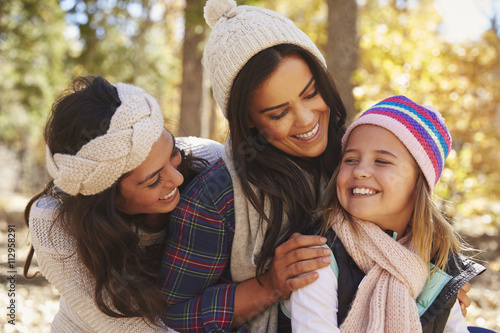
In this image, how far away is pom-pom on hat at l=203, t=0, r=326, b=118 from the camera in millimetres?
2131

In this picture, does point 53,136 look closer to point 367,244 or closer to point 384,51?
point 367,244

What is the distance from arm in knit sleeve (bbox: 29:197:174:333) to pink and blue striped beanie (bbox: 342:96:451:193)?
52.8 inches

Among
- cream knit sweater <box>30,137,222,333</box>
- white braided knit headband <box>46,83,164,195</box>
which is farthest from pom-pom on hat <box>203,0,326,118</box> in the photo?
cream knit sweater <box>30,137,222,333</box>

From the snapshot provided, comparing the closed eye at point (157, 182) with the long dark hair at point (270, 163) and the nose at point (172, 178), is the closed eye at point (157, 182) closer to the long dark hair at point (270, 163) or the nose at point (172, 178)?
the nose at point (172, 178)

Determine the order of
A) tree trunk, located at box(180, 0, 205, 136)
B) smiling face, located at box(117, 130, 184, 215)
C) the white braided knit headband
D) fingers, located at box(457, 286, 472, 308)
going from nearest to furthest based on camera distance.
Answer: the white braided knit headband < smiling face, located at box(117, 130, 184, 215) < fingers, located at box(457, 286, 472, 308) < tree trunk, located at box(180, 0, 205, 136)

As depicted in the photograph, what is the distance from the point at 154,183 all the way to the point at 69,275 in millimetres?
590

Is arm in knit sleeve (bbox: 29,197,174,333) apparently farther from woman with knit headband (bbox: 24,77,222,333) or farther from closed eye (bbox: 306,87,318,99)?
closed eye (bbox: 306,87,318,99)

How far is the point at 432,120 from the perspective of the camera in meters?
2.07

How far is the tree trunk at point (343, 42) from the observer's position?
491 cm

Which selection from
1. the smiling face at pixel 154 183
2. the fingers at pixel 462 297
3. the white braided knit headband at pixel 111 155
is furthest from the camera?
the fingers at pixel 462 297

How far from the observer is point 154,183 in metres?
2.05

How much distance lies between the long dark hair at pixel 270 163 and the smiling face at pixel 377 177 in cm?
25

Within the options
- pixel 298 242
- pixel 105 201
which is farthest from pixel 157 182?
pixel 298 242

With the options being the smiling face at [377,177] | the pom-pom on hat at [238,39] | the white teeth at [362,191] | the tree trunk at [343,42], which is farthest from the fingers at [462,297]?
the tree trunk at [343,42]
